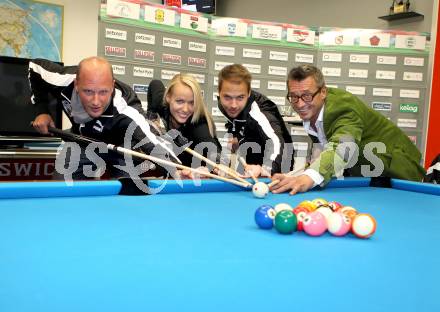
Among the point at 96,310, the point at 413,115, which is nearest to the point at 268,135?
the point at 96,310

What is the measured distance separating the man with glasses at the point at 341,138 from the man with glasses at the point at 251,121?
A: 0.89 feet

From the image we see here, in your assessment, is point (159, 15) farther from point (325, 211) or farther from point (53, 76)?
point (325, 211)

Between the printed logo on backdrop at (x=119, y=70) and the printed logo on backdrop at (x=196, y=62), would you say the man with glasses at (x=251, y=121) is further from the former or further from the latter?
the printed logo on backdrop at (x=196, y=62)

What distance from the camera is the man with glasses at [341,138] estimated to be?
2.24 m

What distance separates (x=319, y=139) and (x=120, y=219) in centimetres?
167

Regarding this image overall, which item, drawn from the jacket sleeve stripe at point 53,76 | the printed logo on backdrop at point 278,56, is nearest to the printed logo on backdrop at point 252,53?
the printed logo on backdrop at point 278,56

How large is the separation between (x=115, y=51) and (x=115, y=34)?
180 millimetres

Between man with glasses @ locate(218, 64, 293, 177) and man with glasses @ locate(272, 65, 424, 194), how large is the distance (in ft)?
0.89

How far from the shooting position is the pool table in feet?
2.61

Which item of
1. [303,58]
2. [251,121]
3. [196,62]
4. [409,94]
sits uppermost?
[303,58]

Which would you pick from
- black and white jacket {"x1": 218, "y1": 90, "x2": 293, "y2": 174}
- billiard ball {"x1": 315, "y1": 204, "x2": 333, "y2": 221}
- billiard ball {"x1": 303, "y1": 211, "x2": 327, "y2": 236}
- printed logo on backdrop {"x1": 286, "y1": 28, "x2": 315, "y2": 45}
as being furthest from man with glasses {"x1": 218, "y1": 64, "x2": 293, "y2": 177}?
printed logo on backdrop {"x1": 286, "y1": 28, "x2": 315, "y2": 45}

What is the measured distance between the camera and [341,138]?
7.64 ft

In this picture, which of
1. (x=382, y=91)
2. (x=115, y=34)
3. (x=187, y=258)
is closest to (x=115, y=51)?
(x=115, y=34)

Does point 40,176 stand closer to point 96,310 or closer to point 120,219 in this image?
point 120,219
